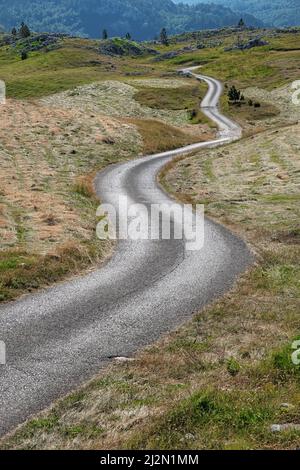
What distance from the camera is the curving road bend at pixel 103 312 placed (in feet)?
49.1

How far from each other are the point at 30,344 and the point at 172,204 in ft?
88.2

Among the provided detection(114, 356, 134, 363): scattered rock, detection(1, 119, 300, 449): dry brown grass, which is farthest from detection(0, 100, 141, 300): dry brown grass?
detection(1, 119, 300, 449): dry brown grass

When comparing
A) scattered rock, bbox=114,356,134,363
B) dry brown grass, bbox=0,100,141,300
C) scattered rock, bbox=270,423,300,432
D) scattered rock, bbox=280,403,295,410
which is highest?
dry brown grass, bbox=0,100,141,300

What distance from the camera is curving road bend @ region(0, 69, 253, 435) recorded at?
1498 cm

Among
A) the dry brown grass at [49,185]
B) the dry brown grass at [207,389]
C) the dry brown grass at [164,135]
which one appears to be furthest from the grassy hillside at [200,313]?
the dry brown grass at [164,135]

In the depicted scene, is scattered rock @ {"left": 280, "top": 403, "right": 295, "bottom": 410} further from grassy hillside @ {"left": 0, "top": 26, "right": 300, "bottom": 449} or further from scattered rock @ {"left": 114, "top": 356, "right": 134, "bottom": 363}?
scattered rock @ {"left": 114, "top": 356, "right": 134, "bottom": 363}

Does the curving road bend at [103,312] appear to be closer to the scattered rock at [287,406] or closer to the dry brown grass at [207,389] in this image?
the dry brown grass at [207,389]

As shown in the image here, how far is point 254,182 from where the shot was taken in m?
51.1

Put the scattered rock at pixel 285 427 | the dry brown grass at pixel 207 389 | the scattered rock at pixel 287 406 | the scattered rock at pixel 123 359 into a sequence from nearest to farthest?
the scattered rock at pixel 285 427 < the dry brown grass at pixel 207 389 < the scattered rock at pixel 287 406 < the scattered rock at pixel 123 359

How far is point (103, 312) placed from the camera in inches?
792

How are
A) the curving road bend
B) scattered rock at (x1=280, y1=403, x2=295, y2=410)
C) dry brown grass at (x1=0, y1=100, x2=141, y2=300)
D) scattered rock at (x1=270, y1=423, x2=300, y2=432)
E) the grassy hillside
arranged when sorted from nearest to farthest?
scattered rock at (x1=270, y1=423, x2=300, y2=432)
the grassy hillside
scattered rock at (x1=280, y1=403, x2=295, y2=410)
the curving road bend
dry brown grass at (x1=0, y1=100, x2=141, y2=300)

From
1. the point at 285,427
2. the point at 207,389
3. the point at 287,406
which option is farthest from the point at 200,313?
the point at 285,427

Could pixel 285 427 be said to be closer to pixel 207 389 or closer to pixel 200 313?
pixel 207 389
